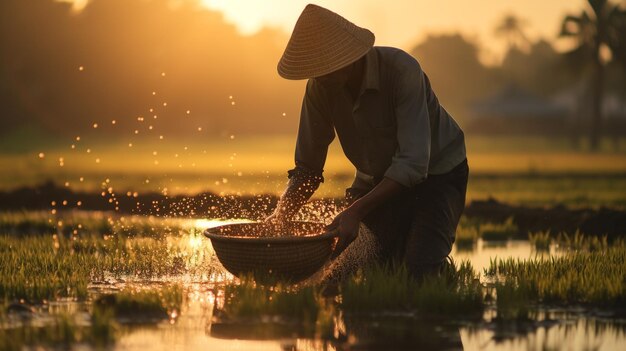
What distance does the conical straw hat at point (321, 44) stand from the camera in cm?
489

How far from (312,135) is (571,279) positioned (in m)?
1.60

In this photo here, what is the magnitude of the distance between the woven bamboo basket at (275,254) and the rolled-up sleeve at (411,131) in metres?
0.48

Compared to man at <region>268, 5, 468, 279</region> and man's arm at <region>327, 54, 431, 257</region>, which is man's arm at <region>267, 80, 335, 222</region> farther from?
man's arm at <region>327, 54, 431, 257</region>

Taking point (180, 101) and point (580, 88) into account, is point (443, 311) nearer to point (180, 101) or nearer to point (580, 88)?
point (180, 101)

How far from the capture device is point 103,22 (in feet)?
120

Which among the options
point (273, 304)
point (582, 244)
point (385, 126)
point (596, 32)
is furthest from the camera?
point (596, 32)

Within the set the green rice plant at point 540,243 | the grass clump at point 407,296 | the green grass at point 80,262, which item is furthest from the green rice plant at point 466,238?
the grass clump at point 407,296

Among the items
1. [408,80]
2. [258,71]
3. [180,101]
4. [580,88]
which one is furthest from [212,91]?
[580,88]

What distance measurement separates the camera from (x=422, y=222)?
5.36 meters

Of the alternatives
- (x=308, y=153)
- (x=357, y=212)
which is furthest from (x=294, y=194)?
(x=357, y=212)

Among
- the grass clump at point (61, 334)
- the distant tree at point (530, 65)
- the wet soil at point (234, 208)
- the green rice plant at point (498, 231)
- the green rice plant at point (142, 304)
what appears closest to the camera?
the grass clump at point (61, 334)

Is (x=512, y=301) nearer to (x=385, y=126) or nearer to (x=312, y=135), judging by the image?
(x=385, y=126)

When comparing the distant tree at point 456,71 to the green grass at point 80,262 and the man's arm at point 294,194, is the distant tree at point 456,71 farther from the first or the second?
the man's arm at point 294,194

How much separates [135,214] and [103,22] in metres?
26.9
